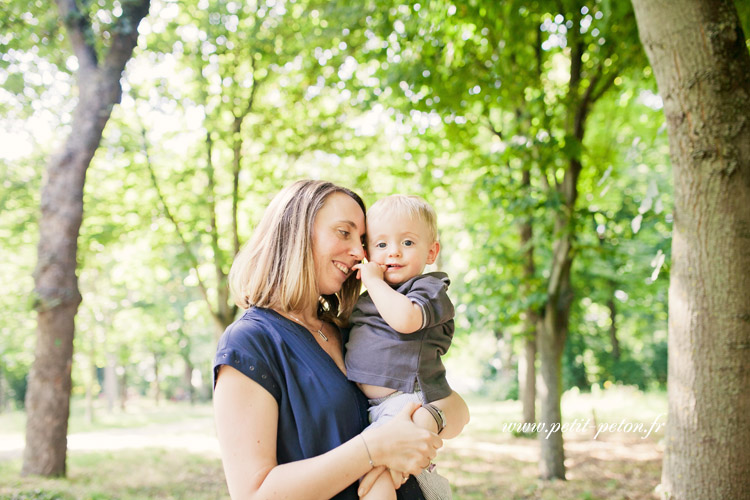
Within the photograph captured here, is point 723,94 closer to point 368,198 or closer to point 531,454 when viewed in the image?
point 368,198

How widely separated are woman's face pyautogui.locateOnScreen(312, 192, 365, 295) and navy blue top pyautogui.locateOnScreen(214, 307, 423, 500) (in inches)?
9.5

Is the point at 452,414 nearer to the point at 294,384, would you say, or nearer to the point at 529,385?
the point at 294,384

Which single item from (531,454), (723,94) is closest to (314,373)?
(723,94)

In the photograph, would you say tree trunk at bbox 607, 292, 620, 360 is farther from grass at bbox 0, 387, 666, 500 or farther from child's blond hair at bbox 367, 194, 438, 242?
child's blond hair at bbox 367, 194, 438, 242

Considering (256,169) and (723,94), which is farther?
(256,169)

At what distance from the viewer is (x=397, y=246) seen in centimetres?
213

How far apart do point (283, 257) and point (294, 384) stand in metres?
0.43

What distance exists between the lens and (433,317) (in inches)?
77.0

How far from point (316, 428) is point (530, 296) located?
5688mm

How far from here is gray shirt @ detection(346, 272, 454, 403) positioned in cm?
191

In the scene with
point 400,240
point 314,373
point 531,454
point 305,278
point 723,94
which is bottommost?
Result: point 531,454

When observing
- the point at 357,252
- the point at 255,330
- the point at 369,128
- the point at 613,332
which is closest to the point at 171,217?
the point at 369,128

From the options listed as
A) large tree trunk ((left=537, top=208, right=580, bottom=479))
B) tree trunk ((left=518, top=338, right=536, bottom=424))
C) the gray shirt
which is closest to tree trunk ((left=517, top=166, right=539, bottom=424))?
tree trunk ((left=518, top=338, right=536, bottom=424))

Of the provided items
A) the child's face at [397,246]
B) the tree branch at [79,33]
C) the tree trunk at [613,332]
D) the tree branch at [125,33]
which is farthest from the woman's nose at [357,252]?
the tree trunk at [613,332]
